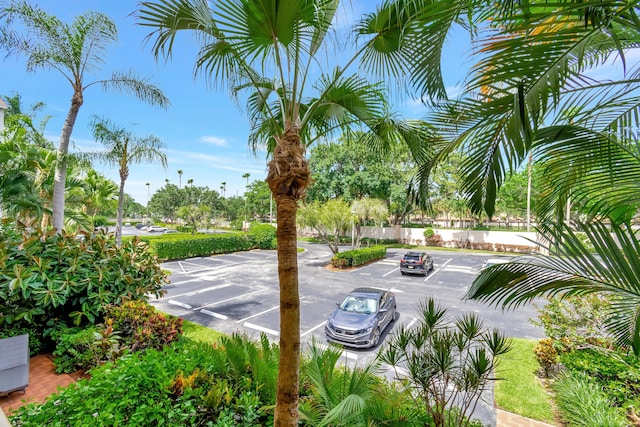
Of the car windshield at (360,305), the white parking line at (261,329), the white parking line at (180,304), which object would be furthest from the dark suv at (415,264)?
the white parking line at (180,304)


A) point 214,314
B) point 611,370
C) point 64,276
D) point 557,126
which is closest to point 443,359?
point 557,126

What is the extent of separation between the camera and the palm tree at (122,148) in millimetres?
10969

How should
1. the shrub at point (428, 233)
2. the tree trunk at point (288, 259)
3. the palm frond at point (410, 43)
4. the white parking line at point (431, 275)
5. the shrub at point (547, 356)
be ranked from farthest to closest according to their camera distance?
the shrub at point (428, 233) < the white parking line at point (431, 275) < the shrub at point (547, 356) < the tree trunk at point (288, 259) < the palm frond at point (410, 43)

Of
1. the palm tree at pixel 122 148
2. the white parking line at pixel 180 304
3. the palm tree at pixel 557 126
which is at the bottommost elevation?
the white parking line at pixel 180 304

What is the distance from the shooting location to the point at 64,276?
16.4ft

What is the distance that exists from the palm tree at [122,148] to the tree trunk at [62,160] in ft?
10.0

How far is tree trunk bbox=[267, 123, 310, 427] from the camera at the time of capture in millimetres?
2615

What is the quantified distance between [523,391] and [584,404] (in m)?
1.32

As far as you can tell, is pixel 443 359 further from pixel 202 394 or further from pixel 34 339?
pixel 34 339

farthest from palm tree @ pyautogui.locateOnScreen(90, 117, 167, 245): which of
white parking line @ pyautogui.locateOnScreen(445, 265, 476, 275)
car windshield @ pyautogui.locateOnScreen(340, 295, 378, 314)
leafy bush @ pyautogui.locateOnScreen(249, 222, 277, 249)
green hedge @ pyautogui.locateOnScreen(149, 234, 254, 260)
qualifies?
white parking line @ pyautogui.locateOnScreen(445, 265, 476, 275)

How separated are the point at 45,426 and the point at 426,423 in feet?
12.9

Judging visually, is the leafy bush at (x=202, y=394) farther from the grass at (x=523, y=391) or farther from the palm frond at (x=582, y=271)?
the grass at (x=523, y=391)

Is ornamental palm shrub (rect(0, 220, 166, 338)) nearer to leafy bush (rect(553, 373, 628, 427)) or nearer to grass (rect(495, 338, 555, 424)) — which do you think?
grass (rect(495, 338, 555, 424))

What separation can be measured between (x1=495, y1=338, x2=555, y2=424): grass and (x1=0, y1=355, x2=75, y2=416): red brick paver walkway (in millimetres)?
6530
